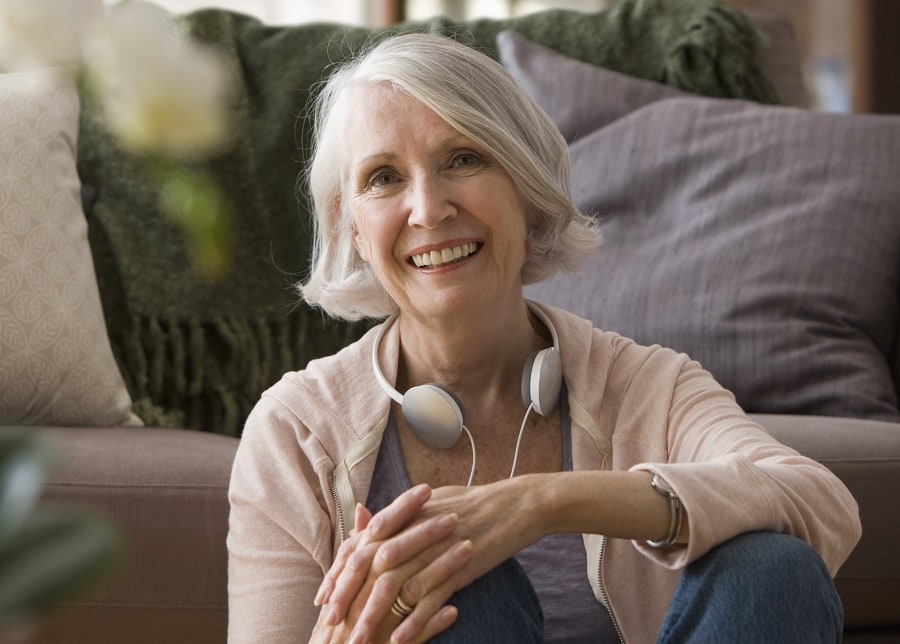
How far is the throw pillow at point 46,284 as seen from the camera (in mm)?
1752

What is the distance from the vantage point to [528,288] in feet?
6.59

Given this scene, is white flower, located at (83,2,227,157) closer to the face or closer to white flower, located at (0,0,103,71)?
white flower, located at (0,0,103,71)

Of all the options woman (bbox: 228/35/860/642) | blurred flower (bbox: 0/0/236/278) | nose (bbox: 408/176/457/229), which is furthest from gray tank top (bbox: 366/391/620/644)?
blurred flower (bbox: 0/0/236/278)

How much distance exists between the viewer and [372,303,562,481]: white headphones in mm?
1381

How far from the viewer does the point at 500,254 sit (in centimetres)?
142

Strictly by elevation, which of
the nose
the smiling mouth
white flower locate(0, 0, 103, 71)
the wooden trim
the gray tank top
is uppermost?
white flower locate(0, 0, 103, 71)

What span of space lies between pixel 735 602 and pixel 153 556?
80cm

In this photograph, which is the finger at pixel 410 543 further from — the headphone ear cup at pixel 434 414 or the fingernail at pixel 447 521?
the headphone ear cup at pixel 434 414

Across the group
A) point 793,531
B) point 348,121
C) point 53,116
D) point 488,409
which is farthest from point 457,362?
point 53,116

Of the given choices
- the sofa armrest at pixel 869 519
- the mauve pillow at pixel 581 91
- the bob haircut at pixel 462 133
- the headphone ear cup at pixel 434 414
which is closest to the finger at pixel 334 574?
the headphone ear cup at pixel 434 414

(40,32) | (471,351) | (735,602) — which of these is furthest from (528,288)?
(40,32)

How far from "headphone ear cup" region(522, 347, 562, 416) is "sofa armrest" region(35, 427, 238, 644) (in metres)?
0.45

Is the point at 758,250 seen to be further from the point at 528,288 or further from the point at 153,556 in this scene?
the point at 153,556

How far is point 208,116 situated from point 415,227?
1.02 meters
